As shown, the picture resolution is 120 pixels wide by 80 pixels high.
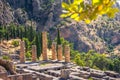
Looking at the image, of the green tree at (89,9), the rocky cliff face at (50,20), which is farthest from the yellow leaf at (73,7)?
the rocky cliff face at (50,20)

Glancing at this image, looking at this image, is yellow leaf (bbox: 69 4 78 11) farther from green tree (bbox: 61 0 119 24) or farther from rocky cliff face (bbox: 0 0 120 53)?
rocky cliff face (bbox: 0 0 120 53)

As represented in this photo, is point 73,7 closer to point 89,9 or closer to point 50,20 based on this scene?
point 89,9

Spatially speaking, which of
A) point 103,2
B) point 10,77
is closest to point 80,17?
point 103,2

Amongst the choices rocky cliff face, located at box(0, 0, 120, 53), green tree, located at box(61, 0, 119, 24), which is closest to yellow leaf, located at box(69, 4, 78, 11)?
green tree, located at box(61, 0, 119, 24)

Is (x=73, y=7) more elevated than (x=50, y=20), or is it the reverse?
(x=50, y=20)

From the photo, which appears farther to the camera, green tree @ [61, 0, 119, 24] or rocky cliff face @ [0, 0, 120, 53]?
rocky cliff face @ [0, 0, 120, 53]

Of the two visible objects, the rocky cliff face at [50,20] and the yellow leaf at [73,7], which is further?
the rocky cliff face at [50,20]

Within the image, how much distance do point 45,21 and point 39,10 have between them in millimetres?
4621

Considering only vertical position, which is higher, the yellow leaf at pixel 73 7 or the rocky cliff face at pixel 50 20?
the rocky cliff face at pixel 50 20

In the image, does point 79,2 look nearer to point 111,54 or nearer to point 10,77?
point 10,77

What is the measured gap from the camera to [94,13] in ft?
6.85

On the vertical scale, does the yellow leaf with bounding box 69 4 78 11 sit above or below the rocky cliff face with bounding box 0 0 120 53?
below

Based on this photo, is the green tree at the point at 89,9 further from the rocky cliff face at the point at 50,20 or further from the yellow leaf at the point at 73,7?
the rocky cliff face at the point at 50,20

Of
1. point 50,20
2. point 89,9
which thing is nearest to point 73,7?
point 89,9
